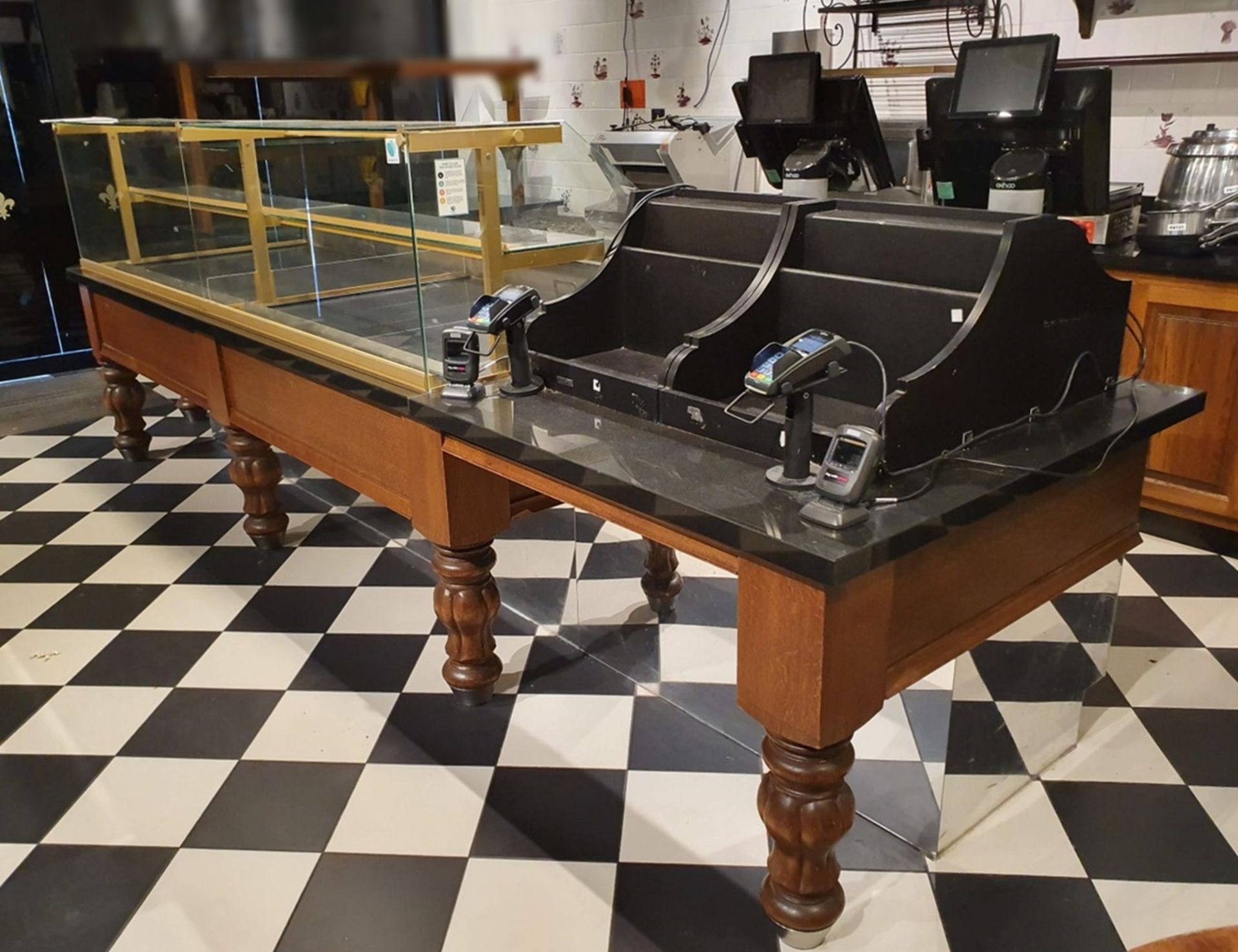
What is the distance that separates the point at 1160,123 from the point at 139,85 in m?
3.45

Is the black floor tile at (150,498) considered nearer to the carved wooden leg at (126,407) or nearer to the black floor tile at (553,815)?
the carved wooden leg at (126,407)

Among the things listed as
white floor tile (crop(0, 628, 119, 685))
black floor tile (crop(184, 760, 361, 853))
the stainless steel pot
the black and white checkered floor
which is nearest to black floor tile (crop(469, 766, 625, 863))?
the black and white checkered floor

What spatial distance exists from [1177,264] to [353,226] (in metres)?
2.23

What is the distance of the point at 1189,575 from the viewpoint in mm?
2846

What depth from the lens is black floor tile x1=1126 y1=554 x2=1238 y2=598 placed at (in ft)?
9.00

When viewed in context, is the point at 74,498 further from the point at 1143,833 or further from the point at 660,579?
the point at 1143,833

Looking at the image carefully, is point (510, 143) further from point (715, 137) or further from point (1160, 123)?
point (715, 137)

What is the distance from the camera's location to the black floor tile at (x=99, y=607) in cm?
269

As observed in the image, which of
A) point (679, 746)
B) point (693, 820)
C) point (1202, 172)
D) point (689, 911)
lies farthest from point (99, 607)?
point (1202, 172)

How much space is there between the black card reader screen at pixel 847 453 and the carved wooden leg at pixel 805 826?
1.32ft

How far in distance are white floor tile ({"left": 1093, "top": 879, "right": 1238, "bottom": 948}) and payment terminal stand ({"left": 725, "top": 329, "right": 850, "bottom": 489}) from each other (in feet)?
2.97

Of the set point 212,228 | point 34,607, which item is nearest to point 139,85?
point 212,228

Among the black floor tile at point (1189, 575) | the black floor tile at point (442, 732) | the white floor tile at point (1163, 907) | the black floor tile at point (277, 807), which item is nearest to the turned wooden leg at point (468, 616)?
the black floor tile at point (442, 732)

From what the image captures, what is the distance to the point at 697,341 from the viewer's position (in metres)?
1.64
